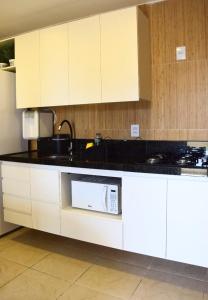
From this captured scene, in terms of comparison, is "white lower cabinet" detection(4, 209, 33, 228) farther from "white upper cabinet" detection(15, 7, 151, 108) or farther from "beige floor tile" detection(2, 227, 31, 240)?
"white upper cabinet" detection(15, 7, 151, 108)

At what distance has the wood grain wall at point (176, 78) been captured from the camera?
209 cm

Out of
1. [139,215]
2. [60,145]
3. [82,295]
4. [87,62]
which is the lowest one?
[82,295]

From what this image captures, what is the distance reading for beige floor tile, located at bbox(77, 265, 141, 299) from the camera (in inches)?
70.3

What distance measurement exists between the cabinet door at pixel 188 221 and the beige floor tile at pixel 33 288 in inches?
32.0

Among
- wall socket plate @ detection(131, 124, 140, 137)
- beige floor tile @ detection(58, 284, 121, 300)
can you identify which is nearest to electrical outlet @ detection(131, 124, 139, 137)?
wall socket plate @ detection(131, 124, 140, 137)

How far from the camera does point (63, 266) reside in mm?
2111

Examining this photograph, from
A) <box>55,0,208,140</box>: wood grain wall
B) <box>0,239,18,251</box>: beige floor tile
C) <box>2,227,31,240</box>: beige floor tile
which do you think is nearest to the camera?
<box>55,0,208,140</box>: wood grain wall

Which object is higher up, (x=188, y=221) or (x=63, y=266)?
(x=188, y=221)

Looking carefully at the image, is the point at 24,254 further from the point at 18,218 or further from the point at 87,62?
the point at 87,62

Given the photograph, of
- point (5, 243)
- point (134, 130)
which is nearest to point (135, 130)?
point (134, 130)

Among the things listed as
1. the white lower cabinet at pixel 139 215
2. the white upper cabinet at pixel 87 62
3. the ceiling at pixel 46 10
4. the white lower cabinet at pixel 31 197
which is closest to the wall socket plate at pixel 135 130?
the white upper cabinet at pixel 87 62

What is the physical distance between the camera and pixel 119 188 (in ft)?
6.52

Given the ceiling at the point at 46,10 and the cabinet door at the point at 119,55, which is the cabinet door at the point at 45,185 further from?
the ceiling at the point at 46,10

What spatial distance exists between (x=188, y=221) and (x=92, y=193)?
2.45 ft
